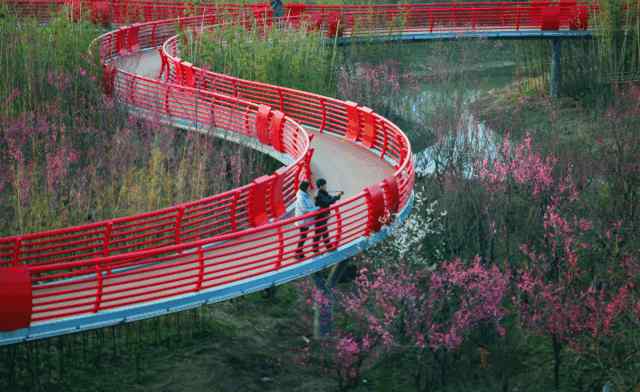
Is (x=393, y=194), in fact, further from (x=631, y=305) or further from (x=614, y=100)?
(x=614, y=100)

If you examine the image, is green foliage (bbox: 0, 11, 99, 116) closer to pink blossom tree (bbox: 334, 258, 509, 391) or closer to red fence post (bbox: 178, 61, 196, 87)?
red fence post (bbox: 178, 61, 196, 87)

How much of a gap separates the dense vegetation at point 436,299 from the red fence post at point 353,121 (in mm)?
2784

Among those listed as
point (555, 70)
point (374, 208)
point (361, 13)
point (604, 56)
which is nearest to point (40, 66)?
point (374, 208)

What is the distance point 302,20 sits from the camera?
142 feet

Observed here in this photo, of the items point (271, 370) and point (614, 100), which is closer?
point (271, 370)

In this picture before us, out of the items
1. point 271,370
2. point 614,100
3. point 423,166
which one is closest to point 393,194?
point 271,370

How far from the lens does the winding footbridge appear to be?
20.8 metres

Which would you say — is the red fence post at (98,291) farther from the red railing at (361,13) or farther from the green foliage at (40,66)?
the red railing at (361,13)

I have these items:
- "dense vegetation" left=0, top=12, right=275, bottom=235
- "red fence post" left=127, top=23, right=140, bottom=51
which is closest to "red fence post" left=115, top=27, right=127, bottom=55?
"red fence post" left=127, top=23, right=140, bottom=51

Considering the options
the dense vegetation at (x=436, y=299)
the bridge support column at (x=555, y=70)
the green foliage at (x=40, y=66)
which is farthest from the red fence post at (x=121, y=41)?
the bridge support column at (x=555, y=70)

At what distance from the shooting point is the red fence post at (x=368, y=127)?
3063cm

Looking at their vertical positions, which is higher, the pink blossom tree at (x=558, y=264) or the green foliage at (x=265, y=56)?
the green foliage at (x=265, y=56)

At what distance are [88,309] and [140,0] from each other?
3193 centimetres

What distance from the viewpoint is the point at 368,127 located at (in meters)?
30.9
